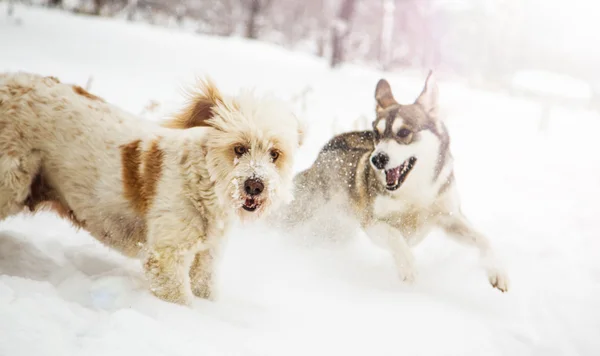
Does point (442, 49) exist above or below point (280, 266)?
above

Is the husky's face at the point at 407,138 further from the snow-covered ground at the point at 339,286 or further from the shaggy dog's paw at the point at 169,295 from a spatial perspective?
the shaggy dog's paw at the point at 169,295

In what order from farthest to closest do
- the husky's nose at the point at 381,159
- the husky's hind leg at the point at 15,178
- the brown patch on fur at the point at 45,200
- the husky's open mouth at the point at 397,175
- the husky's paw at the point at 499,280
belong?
1. the husky's open mouth at the point at 397,175
2. the husky's nose at the point at 381,159
3. the husky's paw at the point at 499,280
4. the brown patch on fur at the point at 45,200
5. the husky's hind leg at the point at 15,178

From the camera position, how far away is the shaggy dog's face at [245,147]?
10.2 ft

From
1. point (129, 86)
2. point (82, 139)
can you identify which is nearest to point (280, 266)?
point (82, 139)

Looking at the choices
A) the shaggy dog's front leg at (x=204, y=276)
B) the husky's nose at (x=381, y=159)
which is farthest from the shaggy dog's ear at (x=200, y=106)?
the husky's nose at (x=381, y=159)

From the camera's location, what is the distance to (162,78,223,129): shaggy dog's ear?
10.8 feet

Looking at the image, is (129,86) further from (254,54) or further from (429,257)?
(429,257)

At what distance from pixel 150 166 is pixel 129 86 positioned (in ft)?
19.6

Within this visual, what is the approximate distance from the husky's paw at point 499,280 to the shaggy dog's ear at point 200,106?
2.63m

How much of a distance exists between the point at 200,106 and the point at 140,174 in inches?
25.2

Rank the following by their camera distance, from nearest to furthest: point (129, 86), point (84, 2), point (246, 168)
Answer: point (246, 168) < point (129, 86) < point (84, 2)

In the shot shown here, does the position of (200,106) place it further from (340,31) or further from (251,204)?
(340,31)

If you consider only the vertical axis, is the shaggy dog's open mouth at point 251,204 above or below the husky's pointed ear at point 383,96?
below

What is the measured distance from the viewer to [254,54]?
13.0 metres
